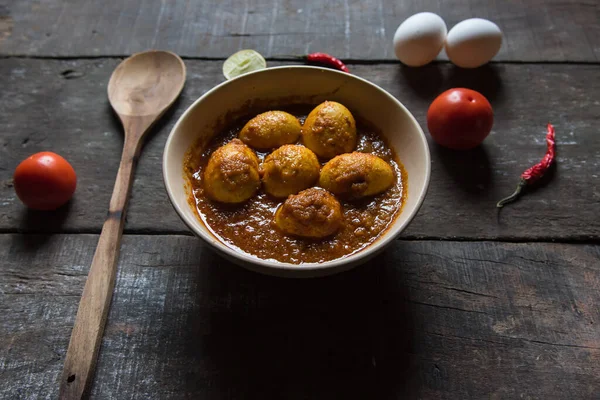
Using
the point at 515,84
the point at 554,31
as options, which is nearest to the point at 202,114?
the point at 515,84

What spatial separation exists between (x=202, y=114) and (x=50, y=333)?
0.82 m

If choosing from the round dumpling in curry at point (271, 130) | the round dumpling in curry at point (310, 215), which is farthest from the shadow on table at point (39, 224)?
the round dumpling in curry at point (310, 215)

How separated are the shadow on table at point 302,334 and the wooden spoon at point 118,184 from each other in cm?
28

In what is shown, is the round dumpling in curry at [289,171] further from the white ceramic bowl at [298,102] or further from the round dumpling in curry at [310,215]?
the white ceramic bowl at [298,102]

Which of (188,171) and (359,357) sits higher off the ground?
(188,171)

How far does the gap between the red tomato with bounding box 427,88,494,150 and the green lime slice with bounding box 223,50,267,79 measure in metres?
0.77

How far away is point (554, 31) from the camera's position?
2248mm

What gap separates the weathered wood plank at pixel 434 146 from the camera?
1.71 m

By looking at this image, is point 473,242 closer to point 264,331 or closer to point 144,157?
point 264,331

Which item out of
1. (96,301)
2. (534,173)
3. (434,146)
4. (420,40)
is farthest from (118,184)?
(534,173)

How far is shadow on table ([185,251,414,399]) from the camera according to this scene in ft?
4.58

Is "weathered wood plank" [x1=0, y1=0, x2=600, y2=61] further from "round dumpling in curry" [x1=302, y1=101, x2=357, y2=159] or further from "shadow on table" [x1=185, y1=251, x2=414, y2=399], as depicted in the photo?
"shadow on table" [x1=185, y1=251, x2=414, y2=399]

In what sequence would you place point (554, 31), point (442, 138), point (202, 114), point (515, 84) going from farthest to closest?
point (554, 31) → point (515, 84) → point (442, 138) → point (202, 114)

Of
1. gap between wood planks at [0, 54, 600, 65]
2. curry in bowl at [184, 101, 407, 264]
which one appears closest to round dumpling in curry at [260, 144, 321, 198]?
curry in bowl at [184, 101, 407, 264]
